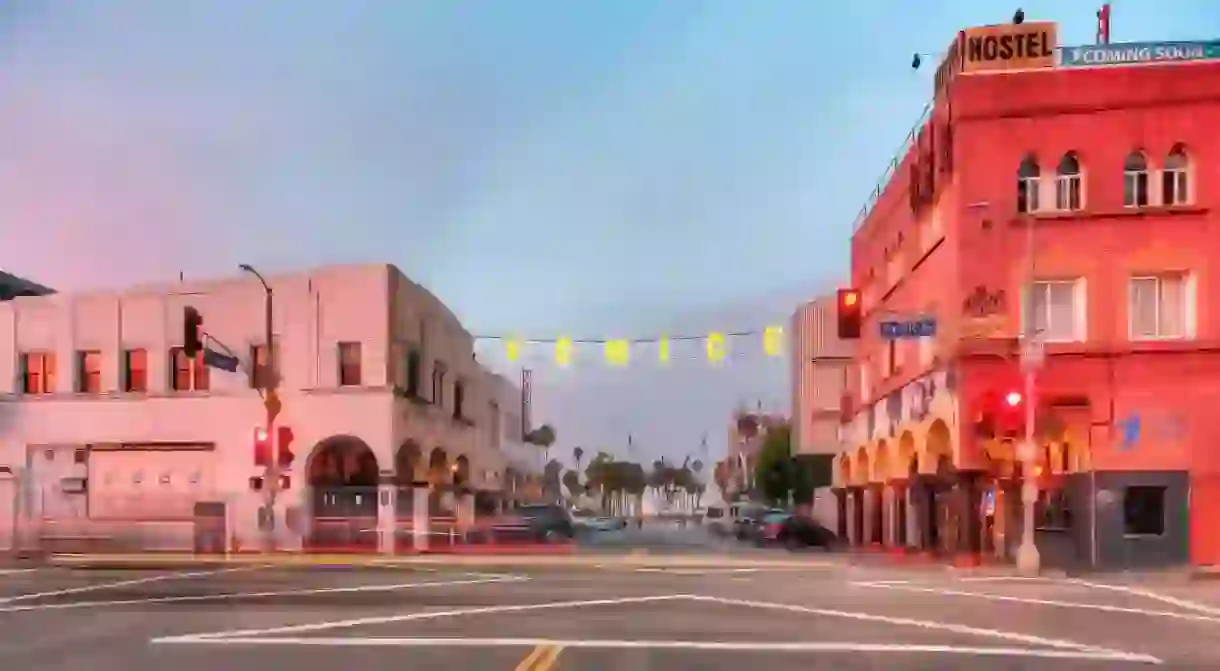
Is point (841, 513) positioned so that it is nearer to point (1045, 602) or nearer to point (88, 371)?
point (88, 371)

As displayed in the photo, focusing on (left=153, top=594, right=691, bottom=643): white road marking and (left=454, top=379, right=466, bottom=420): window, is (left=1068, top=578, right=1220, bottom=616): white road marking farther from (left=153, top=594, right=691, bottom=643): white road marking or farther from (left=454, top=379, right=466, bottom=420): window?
(left=454, top=379, right=466, bottom=420): window

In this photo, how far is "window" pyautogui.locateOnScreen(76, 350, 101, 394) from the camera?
45875mm

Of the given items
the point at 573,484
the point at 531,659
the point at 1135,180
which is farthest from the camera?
the point at 573,484

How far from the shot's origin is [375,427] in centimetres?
4303

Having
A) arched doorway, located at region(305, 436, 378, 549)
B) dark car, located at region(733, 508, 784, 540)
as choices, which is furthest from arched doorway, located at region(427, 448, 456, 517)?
dark car, located at region(733, 508, 784, 540)

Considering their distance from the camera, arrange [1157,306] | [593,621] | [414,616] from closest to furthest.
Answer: [593,621], [414,616], [1157,306]

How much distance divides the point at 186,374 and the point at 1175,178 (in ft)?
108

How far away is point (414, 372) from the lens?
47.3 metres

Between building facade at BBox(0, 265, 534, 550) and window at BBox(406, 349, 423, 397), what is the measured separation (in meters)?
0.11

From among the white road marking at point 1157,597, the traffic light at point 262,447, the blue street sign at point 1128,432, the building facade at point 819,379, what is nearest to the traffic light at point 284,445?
the traffic light at point 262,447

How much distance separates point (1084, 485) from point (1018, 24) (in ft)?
42.6

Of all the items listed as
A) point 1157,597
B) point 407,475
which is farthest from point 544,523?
point 1157,597

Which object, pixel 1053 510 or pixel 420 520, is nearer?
pixel 1053 510

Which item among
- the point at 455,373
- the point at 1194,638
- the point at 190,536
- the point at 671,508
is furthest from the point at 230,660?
the point at 671,508
